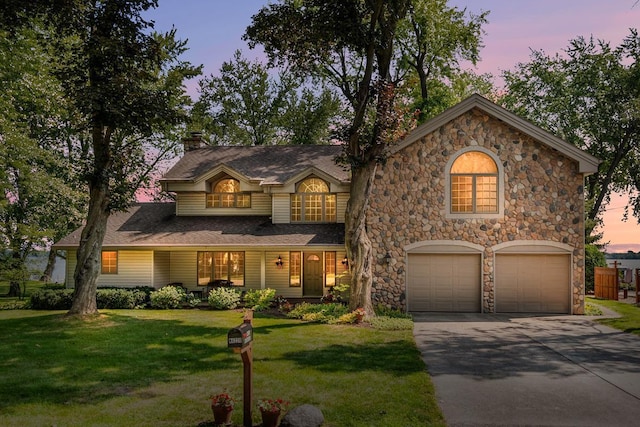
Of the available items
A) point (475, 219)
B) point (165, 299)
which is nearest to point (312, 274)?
point (165, 299)

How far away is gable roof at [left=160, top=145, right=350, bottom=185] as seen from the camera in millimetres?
23375

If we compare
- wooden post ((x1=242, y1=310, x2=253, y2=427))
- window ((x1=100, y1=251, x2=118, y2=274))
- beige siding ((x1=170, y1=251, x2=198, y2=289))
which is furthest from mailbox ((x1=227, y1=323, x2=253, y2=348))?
window ((x1=100, y1=251, x2=118, y2=274))

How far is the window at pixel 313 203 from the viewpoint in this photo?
2261cm

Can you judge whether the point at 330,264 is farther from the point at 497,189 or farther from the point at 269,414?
the point at 269,414

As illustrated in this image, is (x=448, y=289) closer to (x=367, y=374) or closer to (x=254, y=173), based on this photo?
(x=367, y=374)

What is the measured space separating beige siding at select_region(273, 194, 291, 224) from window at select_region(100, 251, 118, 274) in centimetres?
786

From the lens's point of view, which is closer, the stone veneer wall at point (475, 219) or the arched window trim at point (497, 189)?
the stone veneer wall at point (475, 219)

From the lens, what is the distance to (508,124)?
17.9m

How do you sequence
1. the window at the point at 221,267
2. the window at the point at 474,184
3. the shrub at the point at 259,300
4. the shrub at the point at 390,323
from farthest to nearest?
1. the window at the point at 221,267
2. the shrub at the point at 259,300
3. the window at the point at 474,184
4. the shrub at the point at 390,323

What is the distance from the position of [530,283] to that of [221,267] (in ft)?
46.1

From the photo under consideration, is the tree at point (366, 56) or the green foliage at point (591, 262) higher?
the tree at point (366, 56)

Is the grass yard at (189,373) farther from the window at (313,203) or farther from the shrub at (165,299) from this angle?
the window at (313,203)

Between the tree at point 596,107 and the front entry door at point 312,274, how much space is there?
17580mm

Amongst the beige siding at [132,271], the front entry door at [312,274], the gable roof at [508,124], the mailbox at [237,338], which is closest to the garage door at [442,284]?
the gable roof at [508,124]
